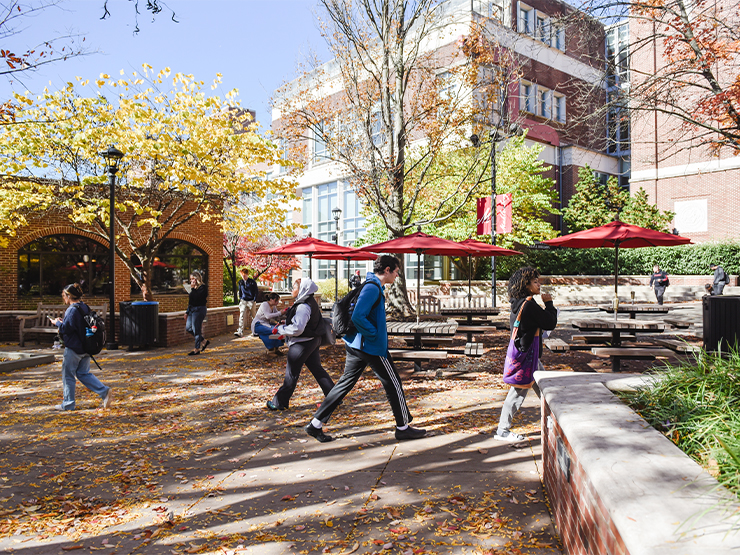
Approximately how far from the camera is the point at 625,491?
229 cm

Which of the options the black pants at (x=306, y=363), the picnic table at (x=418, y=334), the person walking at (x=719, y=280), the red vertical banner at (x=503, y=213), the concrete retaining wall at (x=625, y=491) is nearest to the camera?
the concrete retaining wall at (x=625, y=491)

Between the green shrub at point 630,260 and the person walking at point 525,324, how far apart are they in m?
23.3

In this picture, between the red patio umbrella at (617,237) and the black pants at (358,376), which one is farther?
the red patio umbrella at (617,237)

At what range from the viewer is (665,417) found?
3.57m

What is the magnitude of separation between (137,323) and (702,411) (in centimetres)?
1269

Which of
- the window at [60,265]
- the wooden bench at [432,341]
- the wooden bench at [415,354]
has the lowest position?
the wooden bench at [432,341]

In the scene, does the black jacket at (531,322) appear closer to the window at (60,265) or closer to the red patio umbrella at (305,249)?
the red patio umbrella at (305,249)

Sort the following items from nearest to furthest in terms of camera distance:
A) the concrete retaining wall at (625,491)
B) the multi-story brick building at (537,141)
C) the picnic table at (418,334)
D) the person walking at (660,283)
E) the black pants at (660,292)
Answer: the concrete retaining wall at (625,491), the picnic table at (418,334), the person walking at (660,283), the black pants at (660,292), the multi-story brick building at (537,141)

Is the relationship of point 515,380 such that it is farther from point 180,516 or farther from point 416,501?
point 180,516

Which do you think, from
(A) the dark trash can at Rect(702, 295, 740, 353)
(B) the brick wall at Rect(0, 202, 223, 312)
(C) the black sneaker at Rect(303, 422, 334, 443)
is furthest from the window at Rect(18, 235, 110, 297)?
(A) the dark trash can at Rect(702, 295, 740, 353)

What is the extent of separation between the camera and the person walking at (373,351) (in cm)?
551

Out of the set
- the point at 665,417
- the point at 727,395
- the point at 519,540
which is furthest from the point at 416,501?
the point at 727,395

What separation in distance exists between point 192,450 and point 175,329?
955 centimetres

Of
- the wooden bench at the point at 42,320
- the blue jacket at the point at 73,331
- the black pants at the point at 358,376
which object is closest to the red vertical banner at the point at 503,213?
the wooden bench at the point at 42,320
